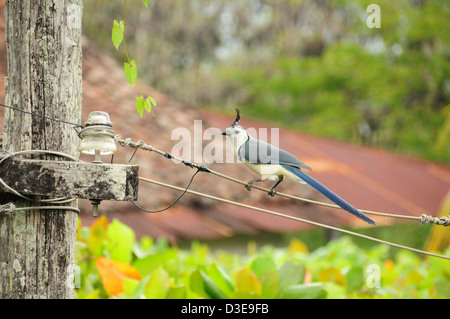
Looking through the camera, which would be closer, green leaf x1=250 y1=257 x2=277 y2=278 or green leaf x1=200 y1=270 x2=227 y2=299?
green leaf x1=200 y1=270 x2=227 y2=299

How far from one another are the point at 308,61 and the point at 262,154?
685 inches

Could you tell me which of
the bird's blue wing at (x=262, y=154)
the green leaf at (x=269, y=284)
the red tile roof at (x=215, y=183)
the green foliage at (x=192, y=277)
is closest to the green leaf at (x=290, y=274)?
the green foliage at (x=192, y=277)

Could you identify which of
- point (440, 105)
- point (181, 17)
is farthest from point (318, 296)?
point (181, 17)

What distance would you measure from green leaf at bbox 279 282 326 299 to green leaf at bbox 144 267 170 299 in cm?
50

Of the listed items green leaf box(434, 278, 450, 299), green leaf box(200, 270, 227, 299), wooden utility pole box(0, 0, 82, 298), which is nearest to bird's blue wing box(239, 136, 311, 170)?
wooden utility pole box(0, 0, 82, 298)

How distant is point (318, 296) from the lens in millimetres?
2361

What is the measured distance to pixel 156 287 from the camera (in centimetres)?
227

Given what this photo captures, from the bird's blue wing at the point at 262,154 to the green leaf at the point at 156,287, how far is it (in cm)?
68

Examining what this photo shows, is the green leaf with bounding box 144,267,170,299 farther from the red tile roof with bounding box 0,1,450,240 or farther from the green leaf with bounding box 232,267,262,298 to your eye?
the red tile roof with bounding box 0,1,450,240

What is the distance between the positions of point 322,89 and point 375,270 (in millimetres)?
15719

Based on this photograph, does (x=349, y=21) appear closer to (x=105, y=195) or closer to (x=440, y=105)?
(x=440, y=105)

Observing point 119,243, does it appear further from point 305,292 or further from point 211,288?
point 305,292

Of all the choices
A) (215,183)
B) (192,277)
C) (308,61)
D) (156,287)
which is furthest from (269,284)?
(308,61)

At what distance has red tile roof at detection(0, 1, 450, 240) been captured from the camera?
182 inches
